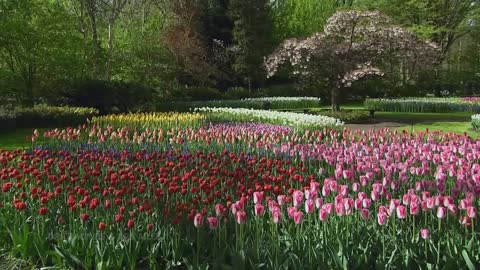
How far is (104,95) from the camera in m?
19.7

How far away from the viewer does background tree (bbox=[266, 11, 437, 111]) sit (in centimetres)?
1977

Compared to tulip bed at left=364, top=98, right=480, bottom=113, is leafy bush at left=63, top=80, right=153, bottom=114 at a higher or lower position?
higher

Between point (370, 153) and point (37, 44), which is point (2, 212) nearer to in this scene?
point (370, 153)

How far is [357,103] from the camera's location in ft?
115

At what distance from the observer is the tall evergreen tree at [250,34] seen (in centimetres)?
3588

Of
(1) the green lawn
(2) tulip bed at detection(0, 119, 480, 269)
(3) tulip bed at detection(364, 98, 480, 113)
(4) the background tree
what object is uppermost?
(4) the background tree

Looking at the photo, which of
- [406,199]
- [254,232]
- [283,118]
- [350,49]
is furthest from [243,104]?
[406,199]

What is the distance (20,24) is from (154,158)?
13.8 metres

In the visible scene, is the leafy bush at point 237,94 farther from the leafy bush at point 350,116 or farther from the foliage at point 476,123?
the foliage at point 476,123

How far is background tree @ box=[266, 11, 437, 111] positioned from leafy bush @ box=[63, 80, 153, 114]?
258 inches

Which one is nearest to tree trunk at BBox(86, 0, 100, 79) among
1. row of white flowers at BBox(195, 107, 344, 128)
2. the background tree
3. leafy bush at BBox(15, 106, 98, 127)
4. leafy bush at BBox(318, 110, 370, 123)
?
leafy bush at BBox(15, 106, 98, 127)

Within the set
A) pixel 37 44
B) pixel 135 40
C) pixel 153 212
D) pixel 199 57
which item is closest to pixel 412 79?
pixel 199 57

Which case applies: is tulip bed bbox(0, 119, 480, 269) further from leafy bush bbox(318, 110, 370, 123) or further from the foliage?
leafy bush bbox(318, 110, 370, 123)

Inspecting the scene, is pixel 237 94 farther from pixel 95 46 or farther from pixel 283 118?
pixel 283 118
